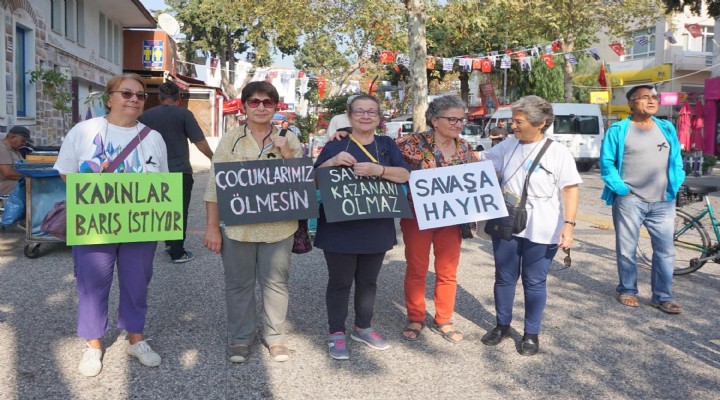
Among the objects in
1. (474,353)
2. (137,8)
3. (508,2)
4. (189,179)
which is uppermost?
(137,8)

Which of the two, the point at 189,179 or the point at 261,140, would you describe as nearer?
the point at 261,140

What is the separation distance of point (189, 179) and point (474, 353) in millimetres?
3613

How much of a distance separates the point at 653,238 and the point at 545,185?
1.83 meters

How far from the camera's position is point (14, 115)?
41.7 feet

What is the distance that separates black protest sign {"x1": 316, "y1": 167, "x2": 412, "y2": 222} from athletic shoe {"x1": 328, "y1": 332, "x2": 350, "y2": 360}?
780mm

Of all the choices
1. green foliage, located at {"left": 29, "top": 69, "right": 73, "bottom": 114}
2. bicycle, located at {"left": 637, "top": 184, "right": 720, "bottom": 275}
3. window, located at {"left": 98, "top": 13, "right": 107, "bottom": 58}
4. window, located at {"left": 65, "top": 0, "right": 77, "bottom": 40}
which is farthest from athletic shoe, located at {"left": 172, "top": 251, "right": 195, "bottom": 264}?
window, located at {"left": 98, "top": 13, "right": 107, "bottom": 58}

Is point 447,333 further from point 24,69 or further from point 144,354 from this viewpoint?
point 24,69

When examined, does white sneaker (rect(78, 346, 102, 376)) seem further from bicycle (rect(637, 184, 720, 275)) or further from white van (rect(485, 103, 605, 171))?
white van (rect(485, 103, 605, 171))

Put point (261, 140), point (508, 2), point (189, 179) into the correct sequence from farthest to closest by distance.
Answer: point (508, 2)
point (189, 179)
point (261, 140)

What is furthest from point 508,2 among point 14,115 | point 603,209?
point 14,115

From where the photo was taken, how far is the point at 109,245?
155 inches

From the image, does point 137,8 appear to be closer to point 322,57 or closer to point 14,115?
point 14,115

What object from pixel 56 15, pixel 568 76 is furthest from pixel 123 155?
pixel 568 76

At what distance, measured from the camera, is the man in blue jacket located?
18.2 ft
